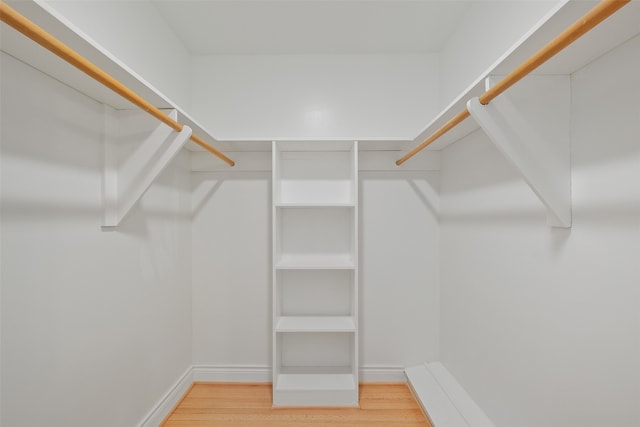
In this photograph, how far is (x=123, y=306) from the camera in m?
1.43

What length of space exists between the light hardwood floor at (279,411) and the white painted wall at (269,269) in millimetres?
188

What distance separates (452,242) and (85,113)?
78.8 inches

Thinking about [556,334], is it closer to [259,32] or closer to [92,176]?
[92,176]

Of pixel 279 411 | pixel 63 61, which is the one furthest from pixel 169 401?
pixel 63 61

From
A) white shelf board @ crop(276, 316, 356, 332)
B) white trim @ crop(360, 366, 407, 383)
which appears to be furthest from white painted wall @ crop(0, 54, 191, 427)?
white trim @ crop(360, 366, 407, 383)

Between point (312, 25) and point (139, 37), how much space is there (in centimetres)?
96

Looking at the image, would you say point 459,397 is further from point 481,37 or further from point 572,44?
point 481,37

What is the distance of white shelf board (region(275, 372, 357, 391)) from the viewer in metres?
1.95

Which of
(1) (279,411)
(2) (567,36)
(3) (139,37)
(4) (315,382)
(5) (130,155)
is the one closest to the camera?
(2) (567,36)

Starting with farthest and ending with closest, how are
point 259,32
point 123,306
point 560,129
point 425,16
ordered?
1. point 259,32
2. point 425,16
3. point 123,306
4. point 560,129

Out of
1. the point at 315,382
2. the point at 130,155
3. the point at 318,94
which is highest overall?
the point at 318,94

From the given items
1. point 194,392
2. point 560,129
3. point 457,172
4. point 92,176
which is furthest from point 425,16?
point 194,392

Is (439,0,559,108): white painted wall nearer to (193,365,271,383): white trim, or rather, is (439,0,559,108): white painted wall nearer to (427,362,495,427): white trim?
(427,362,495,427): white trim

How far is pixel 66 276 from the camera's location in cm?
112
